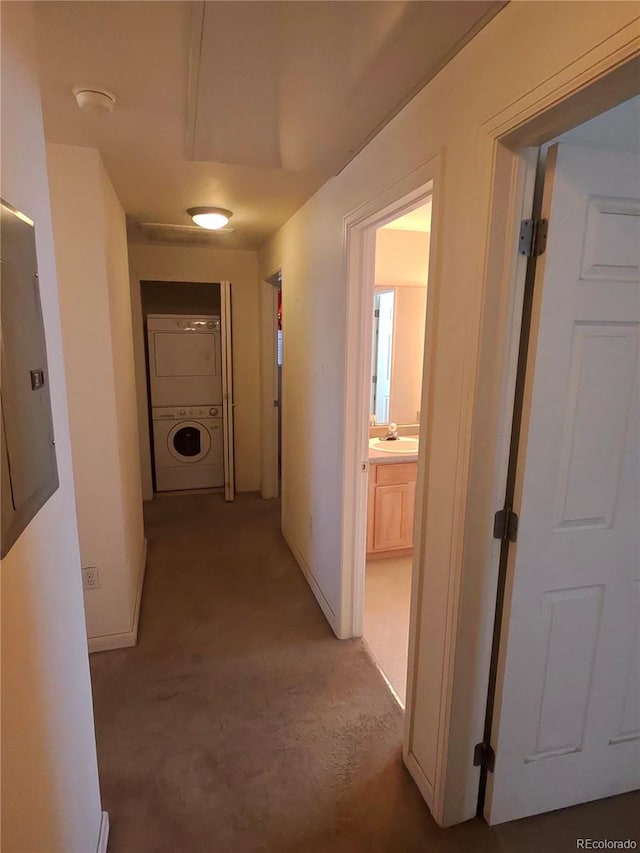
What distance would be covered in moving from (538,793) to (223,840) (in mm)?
1037

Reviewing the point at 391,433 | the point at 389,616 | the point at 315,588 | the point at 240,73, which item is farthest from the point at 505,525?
the point at 391,433

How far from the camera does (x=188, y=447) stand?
15.4ft

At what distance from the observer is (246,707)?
2.06 metres

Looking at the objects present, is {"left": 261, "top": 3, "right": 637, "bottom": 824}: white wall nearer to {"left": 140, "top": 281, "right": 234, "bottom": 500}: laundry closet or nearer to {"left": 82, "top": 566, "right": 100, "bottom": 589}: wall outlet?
{"left": 82, "top": 566, "right": 100, "bottom": 589}: wall outlet

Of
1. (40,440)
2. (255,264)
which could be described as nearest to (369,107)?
(40,440)

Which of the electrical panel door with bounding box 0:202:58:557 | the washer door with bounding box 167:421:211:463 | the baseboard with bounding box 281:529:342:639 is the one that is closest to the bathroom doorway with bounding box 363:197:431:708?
the baseboard with bounding box 281:529:342:639

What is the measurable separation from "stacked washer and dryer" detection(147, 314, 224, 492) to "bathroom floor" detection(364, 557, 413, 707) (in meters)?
2.15

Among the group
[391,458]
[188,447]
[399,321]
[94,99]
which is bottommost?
[188,447]

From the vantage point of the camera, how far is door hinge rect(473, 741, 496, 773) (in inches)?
60.0

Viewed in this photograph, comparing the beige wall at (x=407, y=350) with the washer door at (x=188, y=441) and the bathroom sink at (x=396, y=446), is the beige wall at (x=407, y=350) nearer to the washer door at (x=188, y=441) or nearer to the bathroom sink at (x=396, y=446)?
the bathroom sink at (x=396, y=446)

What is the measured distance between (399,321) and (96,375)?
7.09ft

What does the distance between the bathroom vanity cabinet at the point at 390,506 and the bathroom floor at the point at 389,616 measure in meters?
0.15

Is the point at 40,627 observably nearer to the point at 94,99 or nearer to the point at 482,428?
the point at 482,428

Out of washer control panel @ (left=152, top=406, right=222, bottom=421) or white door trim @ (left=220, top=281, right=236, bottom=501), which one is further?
washer control panel @ (left=152, top=406, right=222, bottom=421)
